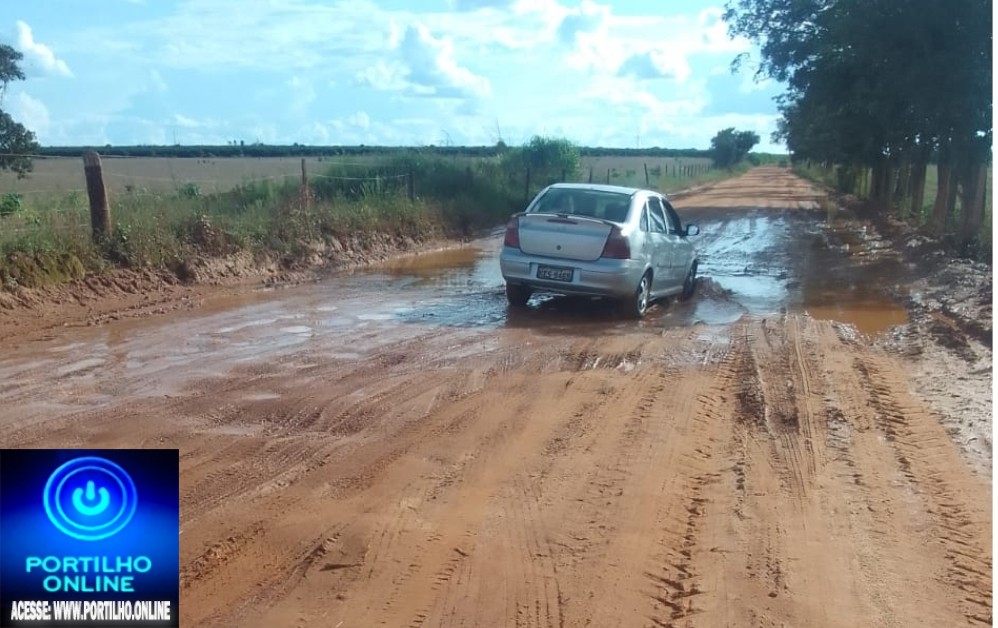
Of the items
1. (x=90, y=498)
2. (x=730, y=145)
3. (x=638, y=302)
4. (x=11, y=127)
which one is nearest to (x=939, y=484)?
(x=90, y=498)

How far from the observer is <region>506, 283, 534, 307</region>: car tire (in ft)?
39.7

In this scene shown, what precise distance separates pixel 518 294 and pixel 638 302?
1.55 meters

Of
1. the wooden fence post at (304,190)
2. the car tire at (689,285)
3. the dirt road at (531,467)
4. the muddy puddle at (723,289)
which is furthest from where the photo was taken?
the wooden fence post at (304,190)

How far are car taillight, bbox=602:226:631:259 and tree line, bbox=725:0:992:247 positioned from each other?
343 inches

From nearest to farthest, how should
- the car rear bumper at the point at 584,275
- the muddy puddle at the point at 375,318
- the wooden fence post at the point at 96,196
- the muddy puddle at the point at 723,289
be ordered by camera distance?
the muddy puddle at the point at 375,318 < the car rear bumper at the point at 584,275 < the muddy puddle at the point at 723,289 < the wooden fence post at the point at 96,196

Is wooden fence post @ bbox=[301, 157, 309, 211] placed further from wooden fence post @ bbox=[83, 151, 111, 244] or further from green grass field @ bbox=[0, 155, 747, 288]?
wooden fence post @ bbox=[83, 151, 111, 244]

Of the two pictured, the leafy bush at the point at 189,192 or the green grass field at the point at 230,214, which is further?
the leafy bush at the point at 189,192

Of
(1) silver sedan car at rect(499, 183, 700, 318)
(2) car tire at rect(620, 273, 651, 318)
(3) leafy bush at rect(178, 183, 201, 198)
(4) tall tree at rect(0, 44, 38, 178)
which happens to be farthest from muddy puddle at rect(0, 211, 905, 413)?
(4) tall tree at rect(0, 44, 38, 178)

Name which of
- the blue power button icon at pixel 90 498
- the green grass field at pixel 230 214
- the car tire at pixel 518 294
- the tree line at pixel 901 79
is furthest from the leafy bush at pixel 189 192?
the blue power button icon at pixel 90 498

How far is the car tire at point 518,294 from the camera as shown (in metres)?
12.1

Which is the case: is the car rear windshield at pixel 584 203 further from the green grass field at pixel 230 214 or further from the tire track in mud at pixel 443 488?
the green grass field at pixel 230 214

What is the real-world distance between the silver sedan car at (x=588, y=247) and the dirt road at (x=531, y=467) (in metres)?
0.64

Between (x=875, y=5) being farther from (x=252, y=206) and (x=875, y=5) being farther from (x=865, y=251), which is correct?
(x=252, y=206)

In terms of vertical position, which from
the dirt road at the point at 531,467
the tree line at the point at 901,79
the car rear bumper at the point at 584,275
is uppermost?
the tree line at the point at 901,79
